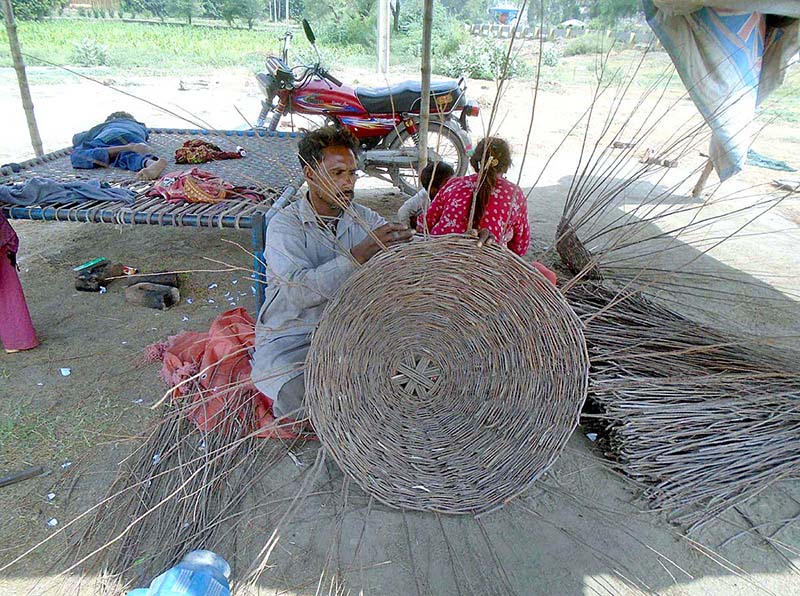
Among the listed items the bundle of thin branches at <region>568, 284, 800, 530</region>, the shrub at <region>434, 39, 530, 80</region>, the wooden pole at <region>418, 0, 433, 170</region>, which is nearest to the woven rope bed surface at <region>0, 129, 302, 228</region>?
the wooden pole at <region>418, 0, 433, 170</region>

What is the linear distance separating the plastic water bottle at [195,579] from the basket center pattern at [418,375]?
26.7 inches

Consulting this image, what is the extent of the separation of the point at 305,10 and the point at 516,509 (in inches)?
962

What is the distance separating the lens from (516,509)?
1.73 metres

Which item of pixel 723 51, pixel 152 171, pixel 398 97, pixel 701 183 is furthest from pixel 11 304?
pixel 701 183

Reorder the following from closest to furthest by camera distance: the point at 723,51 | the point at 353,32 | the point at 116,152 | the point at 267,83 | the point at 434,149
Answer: the point at 723,51 → the point at 116,152 → the point at 267,83 → the point at 434,149 → the point at 353,32

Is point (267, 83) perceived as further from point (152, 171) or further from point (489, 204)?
point (489, 204)

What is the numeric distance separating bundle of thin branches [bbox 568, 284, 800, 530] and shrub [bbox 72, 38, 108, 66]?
14323mm

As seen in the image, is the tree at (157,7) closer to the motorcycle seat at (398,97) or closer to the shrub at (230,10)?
the shrub at (230,10)

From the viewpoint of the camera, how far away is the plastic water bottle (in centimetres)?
127

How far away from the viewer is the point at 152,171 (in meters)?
3.33

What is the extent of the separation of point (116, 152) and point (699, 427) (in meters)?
3.75

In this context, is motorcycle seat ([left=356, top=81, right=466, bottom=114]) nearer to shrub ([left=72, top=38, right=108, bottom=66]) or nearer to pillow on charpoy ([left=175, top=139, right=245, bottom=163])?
pillow on charpoy ([left=175, top=139, right=245, bottom=163])

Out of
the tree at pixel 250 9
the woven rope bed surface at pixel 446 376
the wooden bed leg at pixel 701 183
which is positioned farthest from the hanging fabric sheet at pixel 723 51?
the tree at pixel 250 9

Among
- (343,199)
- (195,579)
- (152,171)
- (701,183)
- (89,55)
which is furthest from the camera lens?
(89,55)
